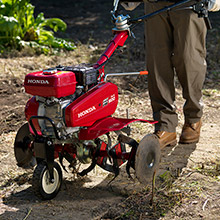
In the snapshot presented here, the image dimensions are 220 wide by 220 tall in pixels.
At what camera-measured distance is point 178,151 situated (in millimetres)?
3242

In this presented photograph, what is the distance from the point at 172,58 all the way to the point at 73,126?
1171mm

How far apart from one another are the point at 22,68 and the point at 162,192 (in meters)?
3.21

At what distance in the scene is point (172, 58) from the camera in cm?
321

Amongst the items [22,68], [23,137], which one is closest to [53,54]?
[22,68]

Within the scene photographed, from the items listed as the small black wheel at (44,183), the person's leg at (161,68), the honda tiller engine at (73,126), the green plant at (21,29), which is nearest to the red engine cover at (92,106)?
the honda tiller engine at (73,126)

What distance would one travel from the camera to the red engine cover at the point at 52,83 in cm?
228

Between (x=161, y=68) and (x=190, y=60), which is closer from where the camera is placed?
(x=190, y=60)

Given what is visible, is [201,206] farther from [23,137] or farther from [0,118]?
[0,118]

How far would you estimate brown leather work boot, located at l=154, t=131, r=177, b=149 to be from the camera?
3211mm

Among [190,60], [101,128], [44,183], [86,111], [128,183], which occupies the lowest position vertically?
[128,183]

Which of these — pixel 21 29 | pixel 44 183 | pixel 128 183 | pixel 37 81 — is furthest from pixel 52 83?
pixel 21 29

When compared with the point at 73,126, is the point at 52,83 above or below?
above

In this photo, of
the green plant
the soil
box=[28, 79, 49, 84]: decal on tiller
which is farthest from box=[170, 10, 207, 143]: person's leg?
the green plant

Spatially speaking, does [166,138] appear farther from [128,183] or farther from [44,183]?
[44,183]
